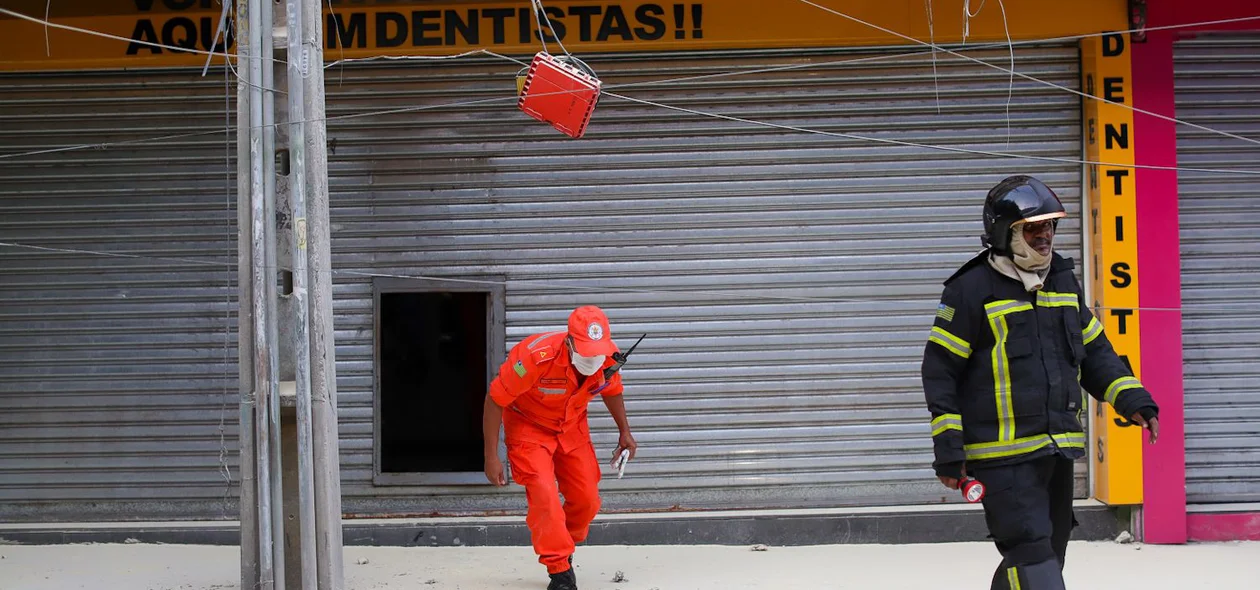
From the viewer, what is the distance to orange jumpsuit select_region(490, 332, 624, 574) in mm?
5461

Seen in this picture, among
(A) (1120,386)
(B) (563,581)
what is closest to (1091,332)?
(A) (1120,386)

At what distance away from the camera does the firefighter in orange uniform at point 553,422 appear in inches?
213

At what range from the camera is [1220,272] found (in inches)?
280

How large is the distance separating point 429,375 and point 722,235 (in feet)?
6.47

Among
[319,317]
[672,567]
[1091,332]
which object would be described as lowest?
[672,567]

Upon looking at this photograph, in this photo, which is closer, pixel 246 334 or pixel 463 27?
pixel 246 334

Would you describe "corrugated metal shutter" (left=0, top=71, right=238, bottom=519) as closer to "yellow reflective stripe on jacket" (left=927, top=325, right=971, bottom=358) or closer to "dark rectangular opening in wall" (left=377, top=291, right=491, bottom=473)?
"dark rectangular opening in wall" (left=377, top=291, right=491, bottom=473)

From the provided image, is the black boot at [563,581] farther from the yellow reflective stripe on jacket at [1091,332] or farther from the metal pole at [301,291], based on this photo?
the yellow reflective stripe on jacket at [1091,332]

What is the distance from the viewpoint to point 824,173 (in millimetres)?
7168

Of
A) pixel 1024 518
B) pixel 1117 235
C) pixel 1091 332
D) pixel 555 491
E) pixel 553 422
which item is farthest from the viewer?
pixel 1117 235

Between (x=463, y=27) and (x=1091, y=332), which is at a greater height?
(x=463, y=27)

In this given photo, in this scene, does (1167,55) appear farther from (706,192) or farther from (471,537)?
(471,537)

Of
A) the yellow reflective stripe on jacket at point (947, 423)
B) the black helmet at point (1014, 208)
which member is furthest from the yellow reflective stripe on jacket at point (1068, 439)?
the black helmet at point (1014, 208)

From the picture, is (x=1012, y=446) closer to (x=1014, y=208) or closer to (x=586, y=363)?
(x=1014, y=208)
